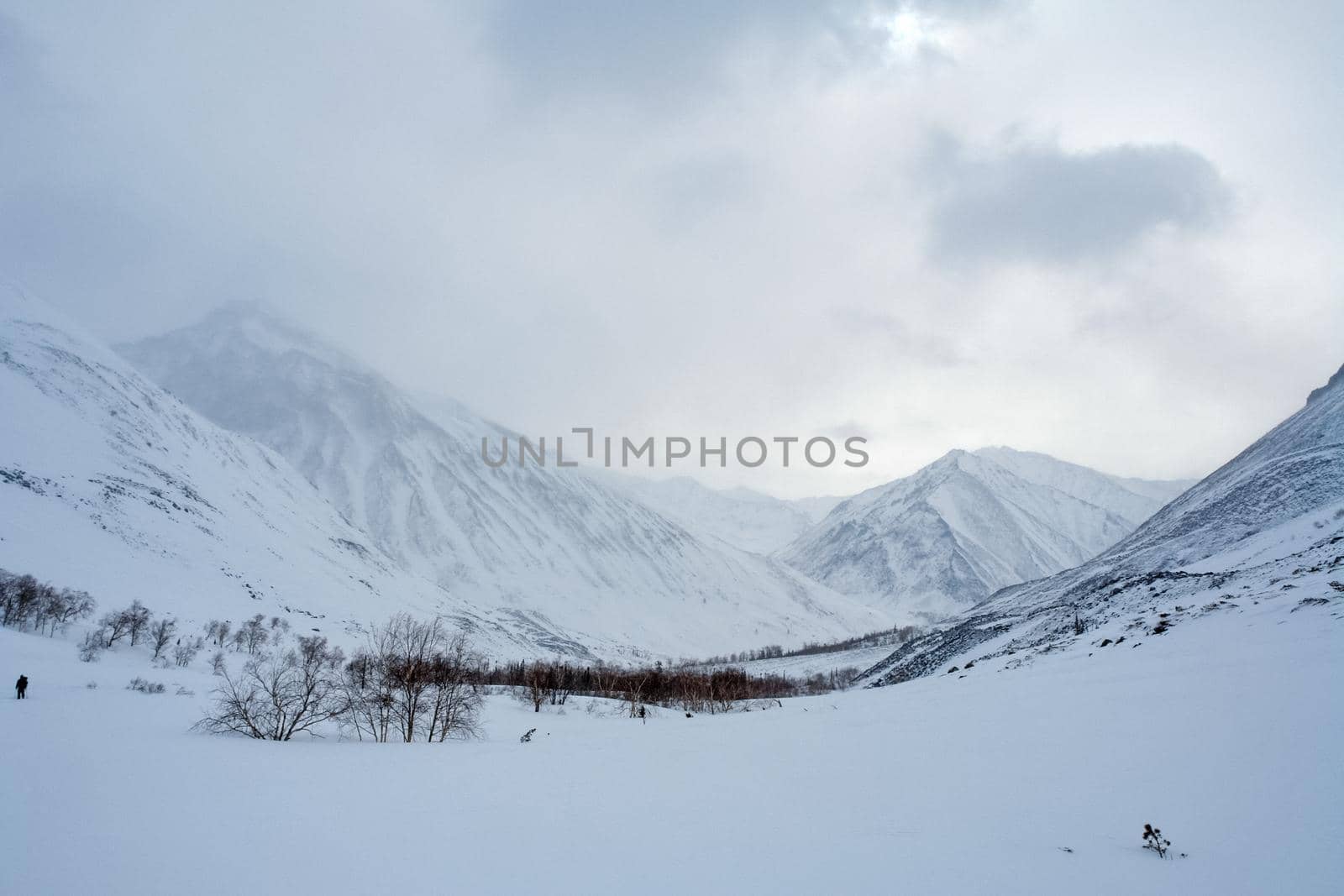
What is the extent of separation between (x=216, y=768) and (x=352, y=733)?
1305 centimetres

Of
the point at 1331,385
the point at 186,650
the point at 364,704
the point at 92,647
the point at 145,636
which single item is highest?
the point at 1331,385

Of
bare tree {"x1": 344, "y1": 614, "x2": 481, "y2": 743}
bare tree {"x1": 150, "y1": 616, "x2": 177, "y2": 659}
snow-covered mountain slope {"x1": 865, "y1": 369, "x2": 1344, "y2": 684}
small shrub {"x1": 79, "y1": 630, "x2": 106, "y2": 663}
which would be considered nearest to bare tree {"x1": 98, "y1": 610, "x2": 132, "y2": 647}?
small shrub {"x1": 79, "y1": 630, "x2": 106, "y2": 663}

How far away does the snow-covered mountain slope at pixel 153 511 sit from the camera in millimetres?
74625

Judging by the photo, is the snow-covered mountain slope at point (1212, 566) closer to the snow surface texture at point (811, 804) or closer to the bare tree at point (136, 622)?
the snow surface texture at point (811, 804)

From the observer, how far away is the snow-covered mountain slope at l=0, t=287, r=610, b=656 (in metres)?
74.6

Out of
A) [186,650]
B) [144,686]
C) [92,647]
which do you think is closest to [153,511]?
[186,650]

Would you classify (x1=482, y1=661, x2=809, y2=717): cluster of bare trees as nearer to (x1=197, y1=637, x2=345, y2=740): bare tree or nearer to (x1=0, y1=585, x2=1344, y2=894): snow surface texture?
(x1=197, y1=637, x2=345, y2=740): bare tree

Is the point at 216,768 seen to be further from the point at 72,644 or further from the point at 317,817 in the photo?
the point at 72,644

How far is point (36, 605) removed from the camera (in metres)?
51.7

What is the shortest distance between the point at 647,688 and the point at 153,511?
8344cm

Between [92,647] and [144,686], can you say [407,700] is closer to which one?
[144,686]

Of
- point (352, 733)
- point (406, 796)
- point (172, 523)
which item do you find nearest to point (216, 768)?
point (406, 796)

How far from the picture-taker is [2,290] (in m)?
134

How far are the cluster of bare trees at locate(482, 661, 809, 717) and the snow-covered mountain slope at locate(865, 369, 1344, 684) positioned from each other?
1860 centimetres
